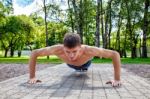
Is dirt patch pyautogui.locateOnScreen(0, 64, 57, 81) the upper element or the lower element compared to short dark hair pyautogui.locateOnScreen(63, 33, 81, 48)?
lower

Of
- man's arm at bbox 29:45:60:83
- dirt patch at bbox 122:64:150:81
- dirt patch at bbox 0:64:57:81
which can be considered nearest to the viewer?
man's arm at bbox 29:45:60:83

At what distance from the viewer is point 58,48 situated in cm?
764

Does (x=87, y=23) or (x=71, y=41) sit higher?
(x=87, y=23)

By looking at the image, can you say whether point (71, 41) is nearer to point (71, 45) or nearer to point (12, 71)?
point (71, 45)

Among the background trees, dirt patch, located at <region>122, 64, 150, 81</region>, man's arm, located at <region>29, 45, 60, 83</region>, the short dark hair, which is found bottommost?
dirt patch, located at <region>122, 64, 150, 81</region>

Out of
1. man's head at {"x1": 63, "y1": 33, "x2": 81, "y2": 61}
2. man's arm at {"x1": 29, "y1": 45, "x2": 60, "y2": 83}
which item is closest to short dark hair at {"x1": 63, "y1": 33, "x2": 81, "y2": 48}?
man's head at {"x1": 63, "y1": 33, "x2": 81, "y2": 61}

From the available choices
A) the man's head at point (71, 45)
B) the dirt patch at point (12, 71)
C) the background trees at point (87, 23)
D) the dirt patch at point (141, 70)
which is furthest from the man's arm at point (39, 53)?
the background trees at point (87, 23)

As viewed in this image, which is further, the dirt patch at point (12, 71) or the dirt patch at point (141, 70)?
the dirt patch at point (141, 70)

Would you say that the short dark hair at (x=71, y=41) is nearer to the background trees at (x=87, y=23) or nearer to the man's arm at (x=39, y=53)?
the man's arm at (x=39, y=53)

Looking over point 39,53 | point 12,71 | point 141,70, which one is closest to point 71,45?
point 39,53

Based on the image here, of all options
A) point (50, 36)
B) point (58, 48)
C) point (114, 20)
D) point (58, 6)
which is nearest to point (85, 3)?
point (58, 6)

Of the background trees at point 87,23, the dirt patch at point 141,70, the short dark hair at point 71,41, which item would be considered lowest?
the dirt patch at point 141,70

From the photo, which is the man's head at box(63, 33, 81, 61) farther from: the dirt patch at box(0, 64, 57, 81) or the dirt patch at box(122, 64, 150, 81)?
the dirt patch at box(122, 64, 150, 81)

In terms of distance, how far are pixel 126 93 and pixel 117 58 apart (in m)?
1.29
